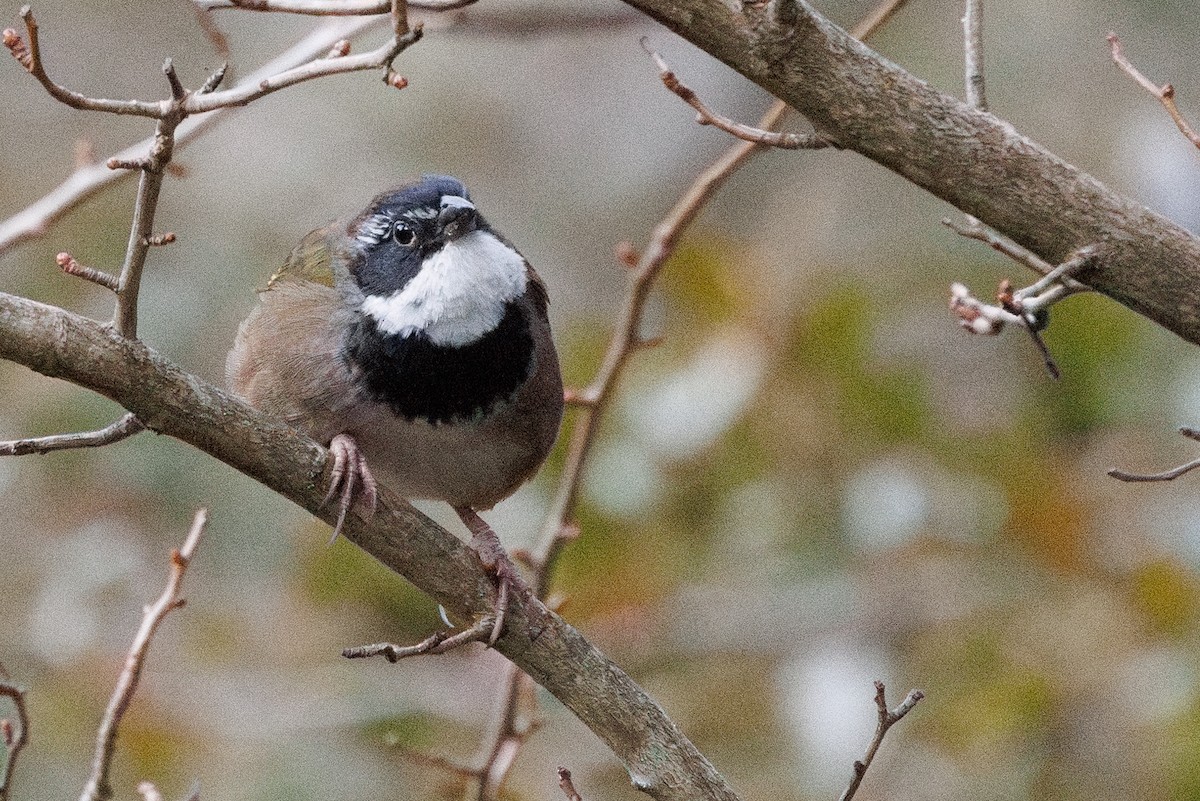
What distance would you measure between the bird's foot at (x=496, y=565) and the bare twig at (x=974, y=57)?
1.40 metres

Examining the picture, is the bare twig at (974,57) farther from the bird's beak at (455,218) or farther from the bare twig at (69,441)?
the bare twig at (69,441)

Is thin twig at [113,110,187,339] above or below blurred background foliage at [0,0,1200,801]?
above

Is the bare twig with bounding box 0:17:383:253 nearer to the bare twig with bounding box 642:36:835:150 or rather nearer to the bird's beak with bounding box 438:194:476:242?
the bird's beak with bounding box 438:194:476:242

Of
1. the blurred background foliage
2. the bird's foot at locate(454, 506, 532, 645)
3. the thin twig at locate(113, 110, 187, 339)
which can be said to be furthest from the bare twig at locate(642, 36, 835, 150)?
the blurred background foliage

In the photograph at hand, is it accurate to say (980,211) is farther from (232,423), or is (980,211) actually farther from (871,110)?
(232,423)

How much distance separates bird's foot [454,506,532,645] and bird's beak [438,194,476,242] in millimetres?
824

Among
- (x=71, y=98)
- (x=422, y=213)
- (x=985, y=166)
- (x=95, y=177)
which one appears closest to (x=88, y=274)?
(x=71, y=98)

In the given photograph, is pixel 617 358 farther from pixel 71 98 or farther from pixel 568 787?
pixel 71 98

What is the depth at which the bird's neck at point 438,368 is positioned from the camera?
12.5 ft

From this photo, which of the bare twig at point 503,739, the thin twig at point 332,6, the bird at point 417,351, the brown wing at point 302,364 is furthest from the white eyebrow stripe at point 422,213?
the bare twig at point 503,739

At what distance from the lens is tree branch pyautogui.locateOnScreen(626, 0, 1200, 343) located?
2748 mm

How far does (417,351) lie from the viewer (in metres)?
3.81

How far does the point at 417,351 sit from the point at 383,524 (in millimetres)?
811

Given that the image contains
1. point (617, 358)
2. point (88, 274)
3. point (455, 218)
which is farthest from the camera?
point (617, 358)
